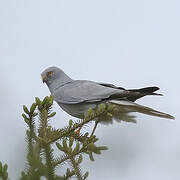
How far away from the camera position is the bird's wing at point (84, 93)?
5.36 meters

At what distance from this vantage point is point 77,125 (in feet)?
9.61

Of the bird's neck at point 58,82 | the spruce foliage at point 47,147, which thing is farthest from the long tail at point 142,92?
the spruce foliage at point 47,147

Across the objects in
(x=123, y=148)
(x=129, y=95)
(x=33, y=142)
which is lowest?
(x=33, y=142)

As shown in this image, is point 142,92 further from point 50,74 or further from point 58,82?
point 50,74

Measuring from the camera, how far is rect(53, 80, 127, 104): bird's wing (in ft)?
17.6

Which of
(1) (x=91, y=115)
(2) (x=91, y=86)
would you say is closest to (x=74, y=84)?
(2) (x=91, y=86)

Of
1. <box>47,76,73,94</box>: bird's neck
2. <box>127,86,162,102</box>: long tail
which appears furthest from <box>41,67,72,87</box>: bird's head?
<box>127,86,162,102</box>: long tail

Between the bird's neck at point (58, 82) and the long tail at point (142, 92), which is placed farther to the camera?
the bird's neck at point (58, 82)

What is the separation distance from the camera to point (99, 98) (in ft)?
17.6

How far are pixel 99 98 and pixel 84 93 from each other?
36 centimetres

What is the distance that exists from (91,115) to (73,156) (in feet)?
1.20

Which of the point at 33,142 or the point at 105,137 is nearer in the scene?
the point at 33,142

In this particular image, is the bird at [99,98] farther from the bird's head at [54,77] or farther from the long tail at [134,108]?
the bird's head at [54,77]

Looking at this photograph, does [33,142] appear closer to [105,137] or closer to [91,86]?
[91,86]
